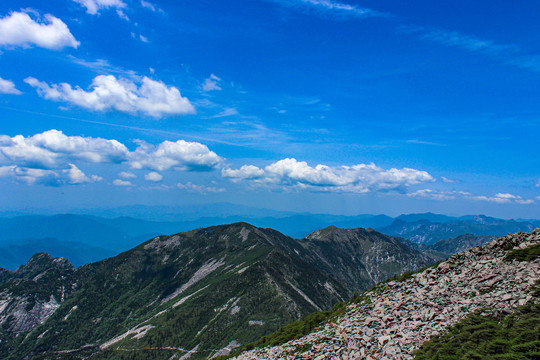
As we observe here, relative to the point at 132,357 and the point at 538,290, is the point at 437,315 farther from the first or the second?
the point at 132,357

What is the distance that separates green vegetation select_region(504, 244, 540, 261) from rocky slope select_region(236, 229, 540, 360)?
0.16 meters

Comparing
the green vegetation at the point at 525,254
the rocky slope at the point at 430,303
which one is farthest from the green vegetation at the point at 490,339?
the green vegetation at the point at 525,254

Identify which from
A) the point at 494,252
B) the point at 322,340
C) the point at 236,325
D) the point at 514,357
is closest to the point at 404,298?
the point at 322,340

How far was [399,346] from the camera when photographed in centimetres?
3139

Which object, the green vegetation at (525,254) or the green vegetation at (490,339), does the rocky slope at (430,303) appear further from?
the green vegetation at (490,339)

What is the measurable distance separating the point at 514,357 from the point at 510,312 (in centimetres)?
946

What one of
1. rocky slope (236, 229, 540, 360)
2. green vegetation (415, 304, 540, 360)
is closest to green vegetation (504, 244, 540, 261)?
rocky slope (236, 229, 540, 360)

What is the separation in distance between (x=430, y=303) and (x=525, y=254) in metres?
16.2

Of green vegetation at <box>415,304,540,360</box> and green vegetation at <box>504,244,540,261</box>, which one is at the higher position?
green vegetation at <box>504,244,540,261</box>

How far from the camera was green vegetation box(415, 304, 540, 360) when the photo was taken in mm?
23516

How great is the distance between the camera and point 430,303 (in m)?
41.2

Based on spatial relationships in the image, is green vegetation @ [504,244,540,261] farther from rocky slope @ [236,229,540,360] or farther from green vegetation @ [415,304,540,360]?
green vegetation @ [415,304,540,360]

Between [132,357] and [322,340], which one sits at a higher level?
[322,340]

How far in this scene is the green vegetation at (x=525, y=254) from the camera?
42094 millimetres
